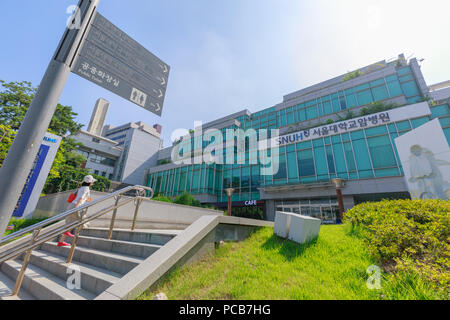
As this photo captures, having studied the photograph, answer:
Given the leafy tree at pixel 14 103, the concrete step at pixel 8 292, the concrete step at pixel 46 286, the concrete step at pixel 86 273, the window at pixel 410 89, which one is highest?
the window at pixel 410 89

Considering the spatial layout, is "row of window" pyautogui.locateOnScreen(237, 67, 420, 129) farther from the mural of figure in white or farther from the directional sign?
the directional sign

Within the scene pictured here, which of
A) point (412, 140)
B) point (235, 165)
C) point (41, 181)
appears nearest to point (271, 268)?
Result: point (412, 140)

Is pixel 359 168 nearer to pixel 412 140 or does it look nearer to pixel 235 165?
pixel 412 140

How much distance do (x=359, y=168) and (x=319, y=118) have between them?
32.3ft

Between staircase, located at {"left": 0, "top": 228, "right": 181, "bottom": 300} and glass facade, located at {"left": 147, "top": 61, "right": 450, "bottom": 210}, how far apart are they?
17.7 m

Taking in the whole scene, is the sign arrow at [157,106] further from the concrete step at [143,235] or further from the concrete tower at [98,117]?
the concrete tower at [98,117]

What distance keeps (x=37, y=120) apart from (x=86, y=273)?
2404mm

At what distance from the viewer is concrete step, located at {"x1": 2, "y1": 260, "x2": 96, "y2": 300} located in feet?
8.61

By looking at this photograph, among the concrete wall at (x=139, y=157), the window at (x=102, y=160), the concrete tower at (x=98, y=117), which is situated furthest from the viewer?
the concrete tower at (x=98, y=117)

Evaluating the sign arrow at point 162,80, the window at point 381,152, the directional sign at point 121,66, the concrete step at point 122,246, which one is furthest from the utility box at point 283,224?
the window at point 381,152

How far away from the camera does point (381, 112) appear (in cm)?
1684

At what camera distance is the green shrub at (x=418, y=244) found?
2520 mm

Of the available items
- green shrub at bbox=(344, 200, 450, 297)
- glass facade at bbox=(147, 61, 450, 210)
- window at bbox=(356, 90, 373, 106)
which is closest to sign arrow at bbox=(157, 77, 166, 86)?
green shrub at bbox=(344, 200, 450, 297)

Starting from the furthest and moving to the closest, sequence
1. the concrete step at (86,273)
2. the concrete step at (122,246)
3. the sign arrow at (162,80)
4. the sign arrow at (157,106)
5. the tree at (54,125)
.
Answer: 1. the tree at (54,125)
2. the sign arrow at (162,80)
3. the sign arrow at (157,106)
4. the concrete step at (122,246)
5. the concrete step at (86,273)
